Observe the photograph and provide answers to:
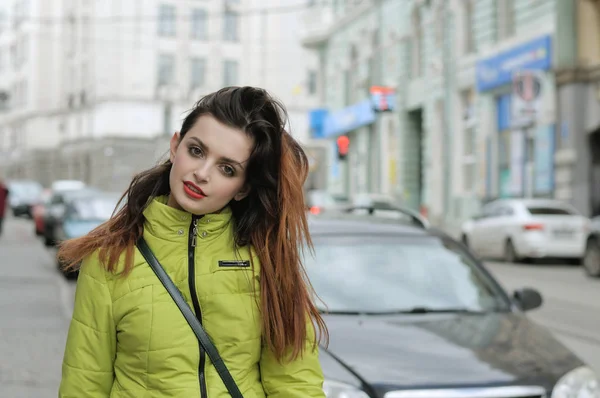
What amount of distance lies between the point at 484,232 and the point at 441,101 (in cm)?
1208

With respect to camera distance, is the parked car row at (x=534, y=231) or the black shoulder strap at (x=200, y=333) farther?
the parked car row at (x=534, y=231)

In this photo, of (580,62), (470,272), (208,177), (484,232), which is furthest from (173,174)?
(580,62)

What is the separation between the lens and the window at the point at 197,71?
2707 inches

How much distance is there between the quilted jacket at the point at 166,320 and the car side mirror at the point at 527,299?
3.29m

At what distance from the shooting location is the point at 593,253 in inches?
686

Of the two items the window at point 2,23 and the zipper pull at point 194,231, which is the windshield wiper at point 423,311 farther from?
the window at point 2,23

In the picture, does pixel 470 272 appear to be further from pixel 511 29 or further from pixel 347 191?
pixel 347 191

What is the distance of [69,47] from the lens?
74.8 metres

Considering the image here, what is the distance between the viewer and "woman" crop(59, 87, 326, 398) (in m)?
2.39

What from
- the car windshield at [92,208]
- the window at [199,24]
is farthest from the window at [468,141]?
the window at [199,24]

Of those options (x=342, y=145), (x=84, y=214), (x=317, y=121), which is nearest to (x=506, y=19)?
(x=342, y=145)

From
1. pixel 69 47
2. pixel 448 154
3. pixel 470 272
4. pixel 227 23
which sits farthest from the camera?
pixel 69 47

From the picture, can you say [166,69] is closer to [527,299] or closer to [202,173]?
[527,299]

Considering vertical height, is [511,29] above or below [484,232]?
above
